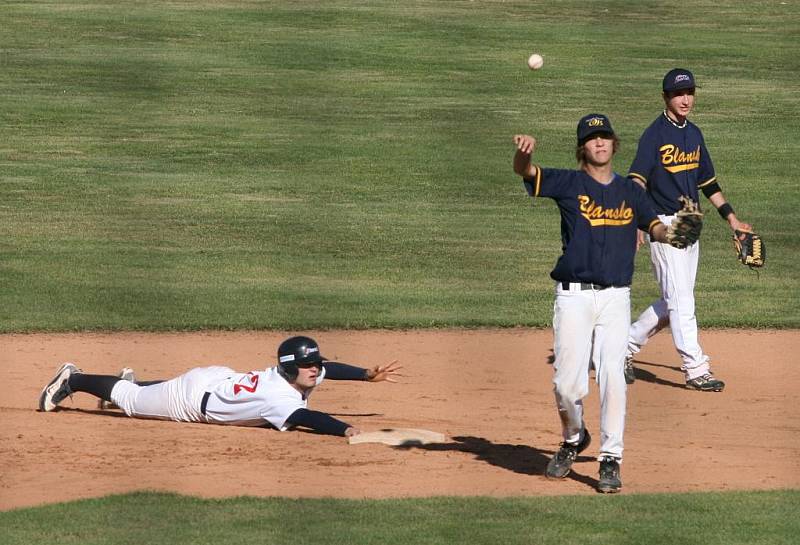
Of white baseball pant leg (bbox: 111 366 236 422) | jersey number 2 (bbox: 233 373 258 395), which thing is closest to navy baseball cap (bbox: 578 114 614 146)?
jersey number 2 (bbox: 233 373 258 395)

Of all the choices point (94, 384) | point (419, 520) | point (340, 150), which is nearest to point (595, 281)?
point (419, 520)

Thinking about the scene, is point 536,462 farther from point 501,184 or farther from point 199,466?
point 501,184

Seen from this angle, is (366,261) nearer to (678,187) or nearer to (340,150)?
(678,187)

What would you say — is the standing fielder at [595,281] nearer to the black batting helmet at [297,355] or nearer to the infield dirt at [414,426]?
the infield dirt at [414,426]

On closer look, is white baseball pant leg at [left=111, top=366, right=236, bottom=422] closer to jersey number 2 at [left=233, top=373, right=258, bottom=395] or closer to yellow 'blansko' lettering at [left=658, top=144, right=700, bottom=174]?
jersey number 2 at [left=233, top=373, right=258, bottom=395]

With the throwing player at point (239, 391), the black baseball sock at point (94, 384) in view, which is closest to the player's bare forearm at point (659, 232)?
the throwing player at point (239, 391)

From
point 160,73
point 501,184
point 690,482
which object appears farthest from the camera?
point 160,73

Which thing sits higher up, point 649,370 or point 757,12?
point 757,12

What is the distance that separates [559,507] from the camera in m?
6.48

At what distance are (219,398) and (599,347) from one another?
238 cm

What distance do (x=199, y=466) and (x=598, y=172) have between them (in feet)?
8.15

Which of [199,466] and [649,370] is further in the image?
[649,370]

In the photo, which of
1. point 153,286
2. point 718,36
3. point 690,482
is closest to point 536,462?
point 690,482

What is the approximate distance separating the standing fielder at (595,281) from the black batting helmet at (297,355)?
1.55 m
